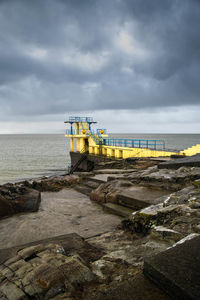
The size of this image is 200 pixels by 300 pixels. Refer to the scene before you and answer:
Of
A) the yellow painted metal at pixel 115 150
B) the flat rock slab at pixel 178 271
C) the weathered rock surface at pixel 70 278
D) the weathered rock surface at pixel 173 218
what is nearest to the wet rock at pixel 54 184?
the weathered rock surface at pixel 173 218

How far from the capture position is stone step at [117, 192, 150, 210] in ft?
15.8

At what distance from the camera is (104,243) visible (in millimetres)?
3250

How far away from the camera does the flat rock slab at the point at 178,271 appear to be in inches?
55.5

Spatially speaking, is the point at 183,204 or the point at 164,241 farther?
the point at 183,204

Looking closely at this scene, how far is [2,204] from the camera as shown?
5340 millimetres

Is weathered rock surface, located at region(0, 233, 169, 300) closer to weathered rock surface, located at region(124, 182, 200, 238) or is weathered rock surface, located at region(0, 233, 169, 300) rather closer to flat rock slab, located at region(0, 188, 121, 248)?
weathered rock surface, located at region(124, 182, 200, 238)

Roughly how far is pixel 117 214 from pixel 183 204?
190 centimetres

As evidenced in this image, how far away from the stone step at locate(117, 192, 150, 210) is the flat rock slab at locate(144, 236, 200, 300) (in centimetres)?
280

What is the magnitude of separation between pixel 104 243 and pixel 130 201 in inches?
80.5

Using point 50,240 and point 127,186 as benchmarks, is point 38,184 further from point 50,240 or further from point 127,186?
point 50,240

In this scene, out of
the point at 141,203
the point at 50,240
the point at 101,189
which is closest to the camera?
the point at 50,240

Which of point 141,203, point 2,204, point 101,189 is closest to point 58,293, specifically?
point 141,203

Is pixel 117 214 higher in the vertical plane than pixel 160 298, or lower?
lower

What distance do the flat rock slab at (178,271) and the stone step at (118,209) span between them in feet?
9.96
